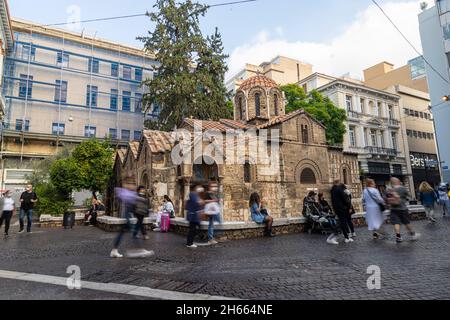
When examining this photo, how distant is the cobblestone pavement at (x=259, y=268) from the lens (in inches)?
172

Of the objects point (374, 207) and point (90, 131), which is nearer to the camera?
point (374, 207)

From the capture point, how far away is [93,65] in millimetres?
37188

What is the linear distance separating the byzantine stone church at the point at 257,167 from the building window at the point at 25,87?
16.9 m

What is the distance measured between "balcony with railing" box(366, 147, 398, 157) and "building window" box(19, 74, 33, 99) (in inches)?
1506

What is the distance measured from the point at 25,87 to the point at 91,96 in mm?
6755

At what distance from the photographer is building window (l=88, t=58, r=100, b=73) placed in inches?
1443

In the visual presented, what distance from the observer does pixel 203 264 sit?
20.8 feet

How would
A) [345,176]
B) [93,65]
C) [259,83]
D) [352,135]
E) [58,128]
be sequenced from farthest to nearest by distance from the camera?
A: [93,65], [352,135], [58,128], [259,83], [345,176]

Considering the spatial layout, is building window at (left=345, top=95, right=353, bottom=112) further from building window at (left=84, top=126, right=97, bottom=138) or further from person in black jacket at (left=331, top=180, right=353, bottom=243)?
building window at (left=84, top=126, right=97, bottom=138)

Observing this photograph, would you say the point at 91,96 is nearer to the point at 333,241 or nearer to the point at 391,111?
the point at 333,241

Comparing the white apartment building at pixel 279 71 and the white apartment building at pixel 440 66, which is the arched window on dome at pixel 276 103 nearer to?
the white apartment building at pixel 440 66

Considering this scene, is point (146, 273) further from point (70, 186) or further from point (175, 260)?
point (70, 186)

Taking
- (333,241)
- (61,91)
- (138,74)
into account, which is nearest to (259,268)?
(333,241)
